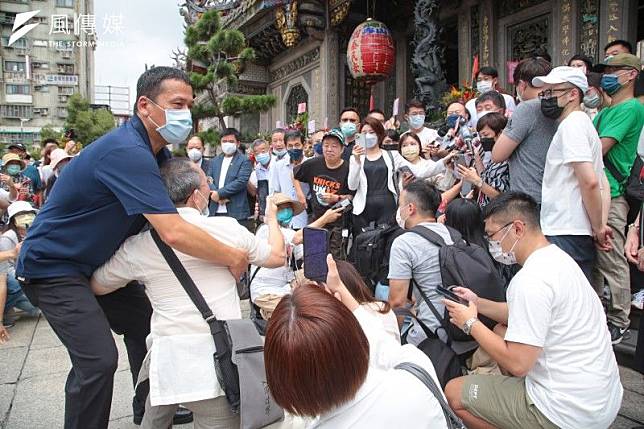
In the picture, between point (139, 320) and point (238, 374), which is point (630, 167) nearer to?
point (238, 374)

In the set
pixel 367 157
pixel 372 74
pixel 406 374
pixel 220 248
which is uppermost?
pixel 372 74

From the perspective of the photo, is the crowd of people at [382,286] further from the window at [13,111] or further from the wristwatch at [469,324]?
the window at [13,111]

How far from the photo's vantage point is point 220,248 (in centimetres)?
184

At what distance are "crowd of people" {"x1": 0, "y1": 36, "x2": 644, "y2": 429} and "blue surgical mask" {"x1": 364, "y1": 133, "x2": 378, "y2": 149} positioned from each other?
1148 mm

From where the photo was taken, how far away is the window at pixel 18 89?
46562 mm

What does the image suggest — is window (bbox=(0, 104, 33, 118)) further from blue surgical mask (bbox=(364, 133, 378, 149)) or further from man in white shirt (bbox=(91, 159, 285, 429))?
man in white shirt (bbox=(91, 159, 285, 429))

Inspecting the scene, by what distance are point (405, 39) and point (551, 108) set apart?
30.4ft

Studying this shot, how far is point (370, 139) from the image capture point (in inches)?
170

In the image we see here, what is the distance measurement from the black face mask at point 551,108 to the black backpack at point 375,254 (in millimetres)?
1213

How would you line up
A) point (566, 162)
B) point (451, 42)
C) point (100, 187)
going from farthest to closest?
point (451, 42) → point (566, 162) → point (100, 187)

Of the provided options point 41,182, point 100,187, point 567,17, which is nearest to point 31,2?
point 41,182

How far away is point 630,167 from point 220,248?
3.03m

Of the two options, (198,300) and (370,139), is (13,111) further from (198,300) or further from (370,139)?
(198,300)

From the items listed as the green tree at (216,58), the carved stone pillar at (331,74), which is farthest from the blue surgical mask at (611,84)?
the carved stone pillar at (331,74)
